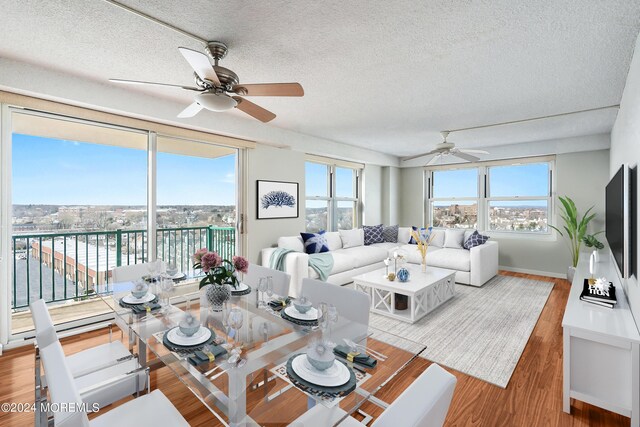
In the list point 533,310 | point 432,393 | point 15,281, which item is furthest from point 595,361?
point 15,281

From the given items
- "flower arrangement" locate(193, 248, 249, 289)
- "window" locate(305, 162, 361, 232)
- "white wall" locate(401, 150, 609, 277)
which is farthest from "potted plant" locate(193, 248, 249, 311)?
"white wall" locate(401, 150, 609, 277)

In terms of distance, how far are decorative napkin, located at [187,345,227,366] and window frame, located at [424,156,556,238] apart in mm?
6189

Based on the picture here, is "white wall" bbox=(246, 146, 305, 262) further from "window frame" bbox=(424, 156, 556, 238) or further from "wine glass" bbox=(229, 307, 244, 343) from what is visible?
"window frame" bbox=(424, 156, 556, 238)

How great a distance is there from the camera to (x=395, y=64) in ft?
8.14

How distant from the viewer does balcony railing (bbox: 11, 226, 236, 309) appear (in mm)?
3396

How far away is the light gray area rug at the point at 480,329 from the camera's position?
8.03ft

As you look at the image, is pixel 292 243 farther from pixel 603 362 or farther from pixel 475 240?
pixel 603 362

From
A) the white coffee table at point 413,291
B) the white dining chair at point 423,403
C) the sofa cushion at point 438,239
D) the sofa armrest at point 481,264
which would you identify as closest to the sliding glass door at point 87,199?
Result: the white coffee table at point 413,291

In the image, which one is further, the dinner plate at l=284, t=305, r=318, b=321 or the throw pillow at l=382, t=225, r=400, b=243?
the throw pillow at l=382, t=225, r=400, b=243

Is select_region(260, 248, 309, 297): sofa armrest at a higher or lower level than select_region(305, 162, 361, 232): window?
lower

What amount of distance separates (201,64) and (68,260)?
361cm

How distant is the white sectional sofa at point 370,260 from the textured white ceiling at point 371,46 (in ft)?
6.66

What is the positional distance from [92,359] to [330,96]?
2.95 metres

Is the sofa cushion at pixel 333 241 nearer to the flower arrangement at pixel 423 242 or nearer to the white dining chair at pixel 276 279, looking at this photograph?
the flower arrangement at pixel 423 242
